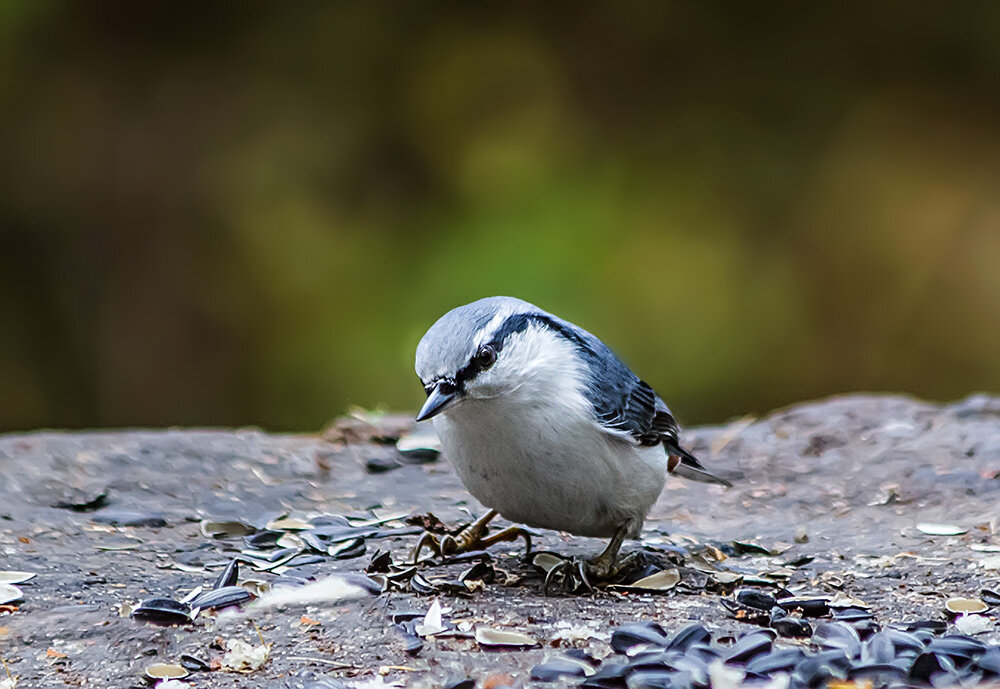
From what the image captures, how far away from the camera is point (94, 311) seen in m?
7.24

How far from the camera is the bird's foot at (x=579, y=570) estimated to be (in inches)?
123

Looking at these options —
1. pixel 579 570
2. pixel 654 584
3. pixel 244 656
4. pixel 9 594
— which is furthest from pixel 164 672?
pixel 654 584

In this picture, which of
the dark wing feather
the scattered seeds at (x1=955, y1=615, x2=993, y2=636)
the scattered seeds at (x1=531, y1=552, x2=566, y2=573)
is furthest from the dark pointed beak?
the scattered seeds at (x1=955, y1=615, x2=993, y2=636)

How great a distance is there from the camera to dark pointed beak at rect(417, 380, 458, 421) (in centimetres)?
271

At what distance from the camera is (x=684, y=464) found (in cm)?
389

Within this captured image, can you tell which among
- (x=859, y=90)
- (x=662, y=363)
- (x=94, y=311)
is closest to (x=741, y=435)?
(x=662, y=363)

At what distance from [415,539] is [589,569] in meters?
0.64

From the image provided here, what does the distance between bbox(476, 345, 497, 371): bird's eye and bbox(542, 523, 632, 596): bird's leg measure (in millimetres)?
626

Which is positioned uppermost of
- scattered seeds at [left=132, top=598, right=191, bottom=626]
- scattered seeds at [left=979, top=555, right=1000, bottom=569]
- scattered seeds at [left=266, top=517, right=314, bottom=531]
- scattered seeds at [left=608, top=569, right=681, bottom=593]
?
scattered seeds at [left=979, top=555, right=1000, bottom=569]

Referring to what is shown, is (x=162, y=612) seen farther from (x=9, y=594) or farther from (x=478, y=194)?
(x=478, y=194)

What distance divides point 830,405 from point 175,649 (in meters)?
3.23

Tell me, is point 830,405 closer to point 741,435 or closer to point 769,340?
point 741,435

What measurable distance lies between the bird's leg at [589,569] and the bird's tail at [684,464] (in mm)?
384

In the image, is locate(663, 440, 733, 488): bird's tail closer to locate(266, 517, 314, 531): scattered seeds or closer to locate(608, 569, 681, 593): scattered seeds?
locate(608, 569, 681, 593): scattered seeds
